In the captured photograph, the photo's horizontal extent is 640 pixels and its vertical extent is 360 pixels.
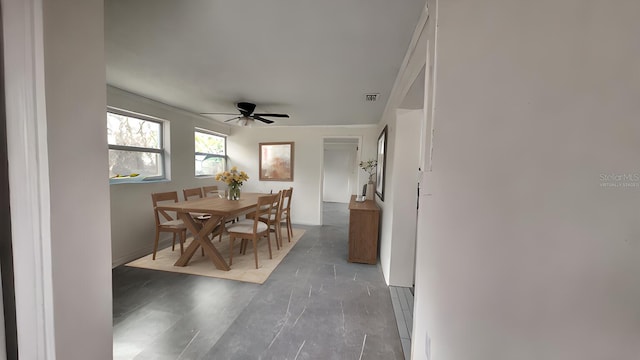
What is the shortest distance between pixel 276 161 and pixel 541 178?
4.66 metres

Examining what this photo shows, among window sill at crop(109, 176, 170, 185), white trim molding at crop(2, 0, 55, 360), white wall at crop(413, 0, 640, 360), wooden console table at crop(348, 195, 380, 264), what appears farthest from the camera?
wooden console table at crop(348, 195, 380, 264)

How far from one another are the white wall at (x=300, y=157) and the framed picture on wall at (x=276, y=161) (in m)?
0.11

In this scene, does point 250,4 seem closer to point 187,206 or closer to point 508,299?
point 508,299

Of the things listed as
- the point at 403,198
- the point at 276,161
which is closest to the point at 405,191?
the point at 403,198

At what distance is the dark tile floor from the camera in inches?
57.9

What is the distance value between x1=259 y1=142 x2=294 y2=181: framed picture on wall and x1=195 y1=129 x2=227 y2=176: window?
891mm

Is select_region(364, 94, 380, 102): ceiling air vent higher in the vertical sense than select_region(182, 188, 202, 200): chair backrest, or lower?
higher

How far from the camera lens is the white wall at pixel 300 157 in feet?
15.1

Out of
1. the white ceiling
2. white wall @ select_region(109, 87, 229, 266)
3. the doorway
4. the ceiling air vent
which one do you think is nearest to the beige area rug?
white wall @ select_region(109, 87, 229, 266)

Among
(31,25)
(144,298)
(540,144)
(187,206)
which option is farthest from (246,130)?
(540,144)

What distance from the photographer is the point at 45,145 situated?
697 mm

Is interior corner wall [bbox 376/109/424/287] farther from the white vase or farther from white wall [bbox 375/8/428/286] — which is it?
the white vase

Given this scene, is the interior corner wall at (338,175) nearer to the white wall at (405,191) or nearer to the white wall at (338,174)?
the white wall at (338,174)

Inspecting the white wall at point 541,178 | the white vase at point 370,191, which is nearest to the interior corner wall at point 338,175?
the white vase at point 370,191
